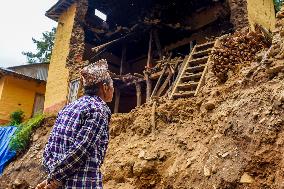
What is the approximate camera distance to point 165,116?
25.8 ft

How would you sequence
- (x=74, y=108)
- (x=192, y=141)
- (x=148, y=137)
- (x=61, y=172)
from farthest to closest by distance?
(x=148, y=137), (x=192, y=141), (x=74, y=108), (x=61, y=172)

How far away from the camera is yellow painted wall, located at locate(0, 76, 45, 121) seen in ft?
Answer: 61.4

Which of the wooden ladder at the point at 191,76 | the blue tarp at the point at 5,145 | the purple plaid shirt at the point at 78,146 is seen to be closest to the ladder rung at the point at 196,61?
the wooden ladder at the point at 191,76

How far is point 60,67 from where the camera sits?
15.2 meters

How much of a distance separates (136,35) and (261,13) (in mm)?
5163

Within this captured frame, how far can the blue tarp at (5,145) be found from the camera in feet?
41.4

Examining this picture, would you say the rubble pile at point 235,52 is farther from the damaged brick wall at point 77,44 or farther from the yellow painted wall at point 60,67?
the yellow painted wall at point 60,67

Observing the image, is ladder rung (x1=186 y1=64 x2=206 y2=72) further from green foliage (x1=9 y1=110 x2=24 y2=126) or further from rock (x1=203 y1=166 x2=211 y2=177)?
green foliage (x1=9 y1=110 x2=24 y2=126)

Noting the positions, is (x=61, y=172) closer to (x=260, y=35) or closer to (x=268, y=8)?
(x=260, y=35)

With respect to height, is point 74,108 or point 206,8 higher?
point 206,8

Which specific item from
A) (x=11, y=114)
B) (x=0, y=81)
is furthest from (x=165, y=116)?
(x=0, y=81)

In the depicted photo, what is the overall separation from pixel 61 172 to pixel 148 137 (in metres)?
5.34

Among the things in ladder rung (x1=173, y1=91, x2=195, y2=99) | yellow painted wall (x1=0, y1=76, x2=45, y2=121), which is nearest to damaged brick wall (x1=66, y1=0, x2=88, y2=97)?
yellow painted wall (x1=0, y1=76, x2=45, y2=121)

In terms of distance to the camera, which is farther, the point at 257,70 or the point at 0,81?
the point at 0,81
